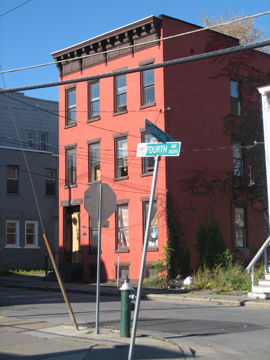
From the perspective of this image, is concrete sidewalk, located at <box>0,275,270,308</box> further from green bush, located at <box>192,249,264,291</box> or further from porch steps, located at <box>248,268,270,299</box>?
green bush, located at <box>192,249,264,291</box>

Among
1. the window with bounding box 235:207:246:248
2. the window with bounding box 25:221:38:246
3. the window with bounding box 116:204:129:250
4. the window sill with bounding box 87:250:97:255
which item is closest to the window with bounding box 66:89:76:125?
the window with bounding box 116:204:129:250

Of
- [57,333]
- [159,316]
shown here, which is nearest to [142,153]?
[57,333]

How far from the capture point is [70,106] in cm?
2756

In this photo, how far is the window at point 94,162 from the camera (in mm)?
25812

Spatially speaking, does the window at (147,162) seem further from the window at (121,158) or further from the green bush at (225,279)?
the green bush at (225,279)

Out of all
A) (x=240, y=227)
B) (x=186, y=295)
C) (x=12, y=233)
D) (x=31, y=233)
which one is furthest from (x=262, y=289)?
(x=31, y=233)

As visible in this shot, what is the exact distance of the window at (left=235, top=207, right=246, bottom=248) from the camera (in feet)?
81.9

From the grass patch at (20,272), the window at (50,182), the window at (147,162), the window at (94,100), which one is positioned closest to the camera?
the window at (147,162)

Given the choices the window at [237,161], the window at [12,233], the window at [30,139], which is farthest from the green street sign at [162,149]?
the window at [30,139]

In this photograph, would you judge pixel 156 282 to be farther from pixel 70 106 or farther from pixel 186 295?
pixel 70 106

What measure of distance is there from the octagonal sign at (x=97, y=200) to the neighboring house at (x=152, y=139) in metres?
12.4

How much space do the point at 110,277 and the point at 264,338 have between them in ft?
51.5

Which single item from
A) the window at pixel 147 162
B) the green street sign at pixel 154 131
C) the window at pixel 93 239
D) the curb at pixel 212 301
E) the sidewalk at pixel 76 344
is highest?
the window at pixel 147 162

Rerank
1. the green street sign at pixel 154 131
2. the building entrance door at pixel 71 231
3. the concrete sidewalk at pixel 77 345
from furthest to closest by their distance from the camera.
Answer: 1. the building entrance door at pixel 71 231
2. the concrete sidewalk at pixel 77 345
3. the green street sign at pixel 154 131
